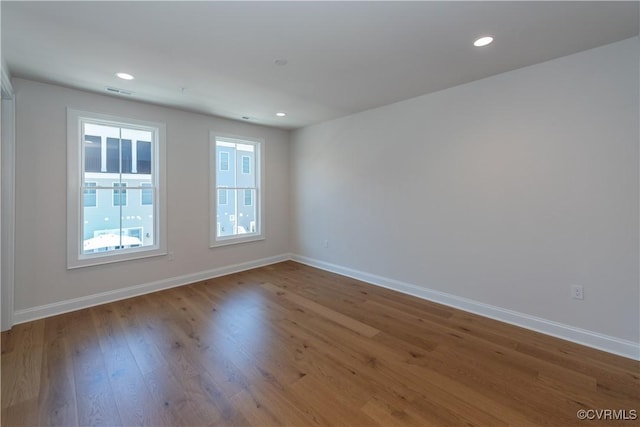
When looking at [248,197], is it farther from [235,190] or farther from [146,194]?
[146,194]

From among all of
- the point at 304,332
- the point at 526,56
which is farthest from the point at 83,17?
the point at 526,56

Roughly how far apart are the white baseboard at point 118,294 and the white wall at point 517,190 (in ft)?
7.27

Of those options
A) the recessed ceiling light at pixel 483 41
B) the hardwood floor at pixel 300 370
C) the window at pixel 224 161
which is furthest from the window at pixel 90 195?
the recessed ceiling light at pixel 483 41

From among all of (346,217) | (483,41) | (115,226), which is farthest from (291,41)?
(115,226)

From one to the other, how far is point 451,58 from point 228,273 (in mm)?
4225

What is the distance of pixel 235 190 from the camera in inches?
192

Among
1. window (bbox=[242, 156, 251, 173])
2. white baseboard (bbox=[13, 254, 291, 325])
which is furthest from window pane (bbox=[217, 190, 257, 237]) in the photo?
white baseboard (bbox=[13, 254, 291, 325])

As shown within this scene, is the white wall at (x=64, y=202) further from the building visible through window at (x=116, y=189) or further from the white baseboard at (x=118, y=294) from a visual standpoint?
the building visible through window at (x=116, y=189)

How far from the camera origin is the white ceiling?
1868mm

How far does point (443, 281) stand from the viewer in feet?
11.3

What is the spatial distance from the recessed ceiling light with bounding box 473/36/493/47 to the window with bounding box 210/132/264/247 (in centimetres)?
365

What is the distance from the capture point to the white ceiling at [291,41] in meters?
1.87

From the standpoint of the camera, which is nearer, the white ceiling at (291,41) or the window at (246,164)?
the white ceiling at (291,41)

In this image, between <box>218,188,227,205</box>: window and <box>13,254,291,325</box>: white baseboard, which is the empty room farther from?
<box>218,188,227,205</box>: window
